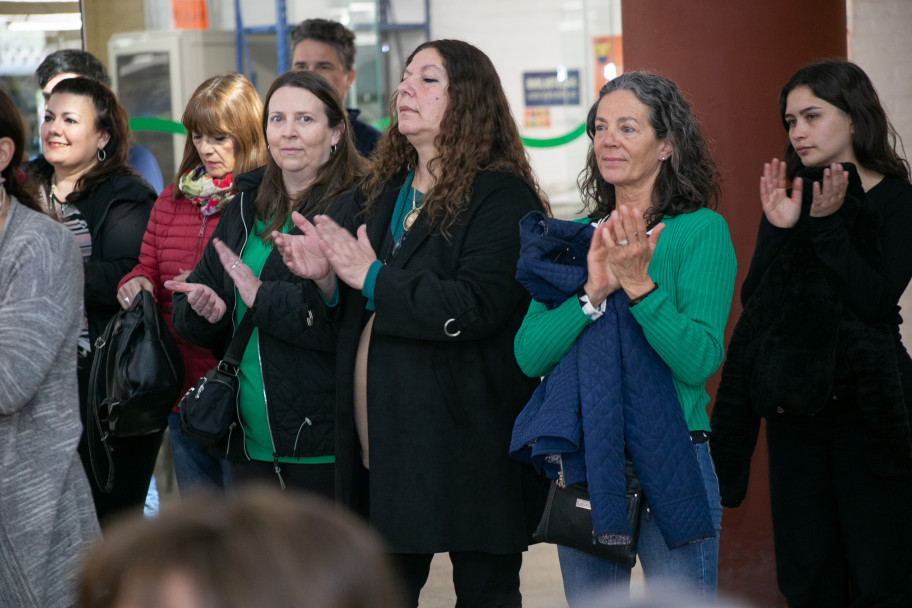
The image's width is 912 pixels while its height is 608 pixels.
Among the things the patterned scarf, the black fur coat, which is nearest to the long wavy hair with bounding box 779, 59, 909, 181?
the black fur coat

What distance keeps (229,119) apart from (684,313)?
2173 mm

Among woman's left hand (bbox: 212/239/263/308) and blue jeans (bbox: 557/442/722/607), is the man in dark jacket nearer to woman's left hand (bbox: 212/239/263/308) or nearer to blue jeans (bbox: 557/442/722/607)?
woman's left hand (bbox: 212/239/263/308)

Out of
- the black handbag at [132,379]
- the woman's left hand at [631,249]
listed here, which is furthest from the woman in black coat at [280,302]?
the woman's left hand at [631,249]

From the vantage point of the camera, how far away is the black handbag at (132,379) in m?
3.52

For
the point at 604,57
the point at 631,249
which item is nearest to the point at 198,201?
the point at 631,249

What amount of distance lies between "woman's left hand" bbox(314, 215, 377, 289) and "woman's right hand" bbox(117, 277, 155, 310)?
1.09 metres

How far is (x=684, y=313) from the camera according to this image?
2.53 meters

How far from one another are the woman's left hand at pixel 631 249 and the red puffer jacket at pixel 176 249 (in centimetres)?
193

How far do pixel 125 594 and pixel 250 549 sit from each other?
92 millimetres

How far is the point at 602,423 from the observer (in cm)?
246

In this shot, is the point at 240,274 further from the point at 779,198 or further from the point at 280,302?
the point at 779,198

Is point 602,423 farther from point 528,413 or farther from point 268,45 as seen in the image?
point 268,45

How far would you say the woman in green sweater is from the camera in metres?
2.44

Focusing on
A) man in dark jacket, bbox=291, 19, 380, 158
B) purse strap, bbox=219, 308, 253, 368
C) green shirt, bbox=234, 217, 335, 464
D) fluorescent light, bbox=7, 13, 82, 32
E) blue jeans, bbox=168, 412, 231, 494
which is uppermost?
fluorescent light, bbox=7, 13, 82, 32
